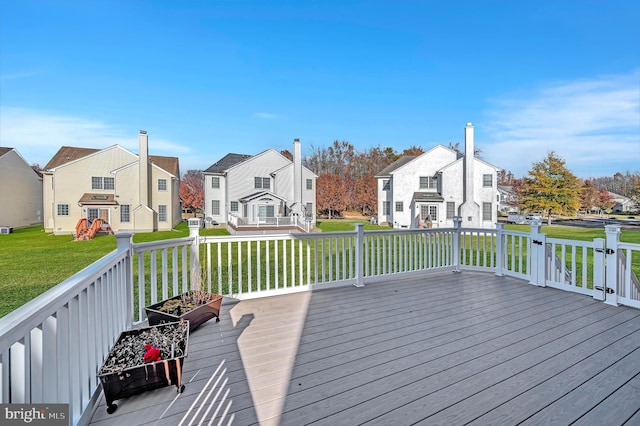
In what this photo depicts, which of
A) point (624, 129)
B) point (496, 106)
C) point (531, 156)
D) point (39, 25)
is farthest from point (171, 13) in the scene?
point (531, 156)

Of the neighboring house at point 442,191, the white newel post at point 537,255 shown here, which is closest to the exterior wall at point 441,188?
Answer: the neighboring house at point 442,191

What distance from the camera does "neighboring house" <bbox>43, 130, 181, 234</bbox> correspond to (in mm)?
19922

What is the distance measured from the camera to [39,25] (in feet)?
28.2

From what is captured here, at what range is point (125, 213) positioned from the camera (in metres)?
21.0

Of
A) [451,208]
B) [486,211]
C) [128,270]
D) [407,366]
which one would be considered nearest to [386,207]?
[451,208]

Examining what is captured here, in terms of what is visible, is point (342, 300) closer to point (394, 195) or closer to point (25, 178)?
point (394, 195)

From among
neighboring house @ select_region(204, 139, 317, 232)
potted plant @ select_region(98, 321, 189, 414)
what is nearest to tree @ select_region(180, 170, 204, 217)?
neighboring house @ select_region(204, 139, 317, 232)

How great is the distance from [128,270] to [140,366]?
1.12 metres

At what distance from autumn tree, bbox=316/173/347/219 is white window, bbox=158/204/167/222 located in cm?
1527

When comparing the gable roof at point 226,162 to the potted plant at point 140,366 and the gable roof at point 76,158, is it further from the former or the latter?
the potted plant at point 140,366

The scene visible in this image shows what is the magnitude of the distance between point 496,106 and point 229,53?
11.7 m

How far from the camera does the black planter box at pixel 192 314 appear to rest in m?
2.87

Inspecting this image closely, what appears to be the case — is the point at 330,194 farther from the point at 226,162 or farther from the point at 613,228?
the point at 613,228

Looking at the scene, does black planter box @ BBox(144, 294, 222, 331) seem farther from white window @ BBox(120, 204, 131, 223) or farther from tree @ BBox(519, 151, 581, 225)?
tree @ BBox(519, 151, 581, 225)
